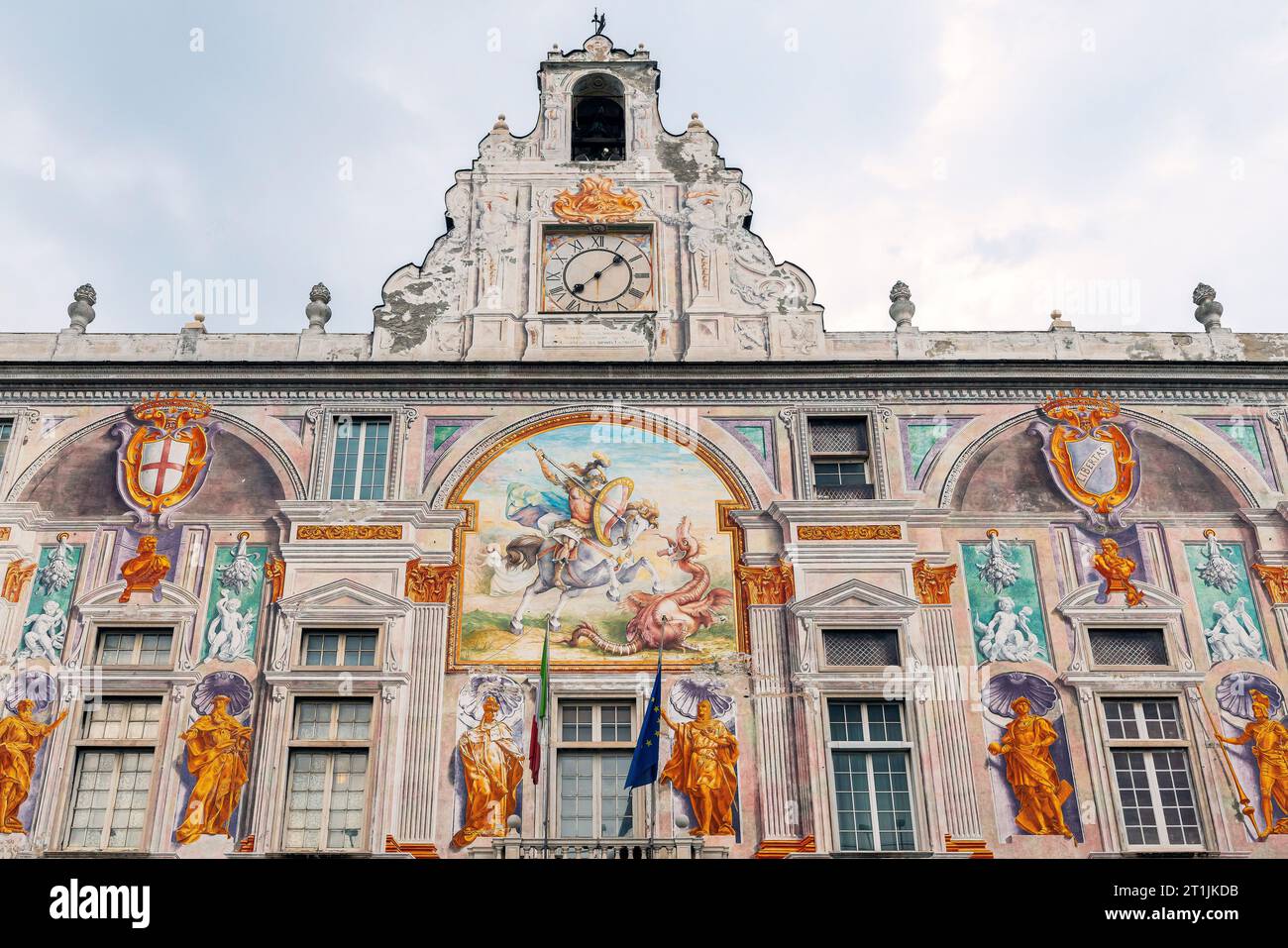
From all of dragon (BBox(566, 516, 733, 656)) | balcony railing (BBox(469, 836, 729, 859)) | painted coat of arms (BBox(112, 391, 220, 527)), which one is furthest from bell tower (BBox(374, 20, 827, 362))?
balcony railing (BBox(469, 836, 729, 859))

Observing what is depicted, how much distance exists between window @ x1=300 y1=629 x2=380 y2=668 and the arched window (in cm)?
1014

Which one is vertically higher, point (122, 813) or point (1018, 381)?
point (1018, 381)

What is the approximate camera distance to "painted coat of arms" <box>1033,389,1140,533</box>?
902 inches

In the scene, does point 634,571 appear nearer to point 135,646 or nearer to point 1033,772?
point 1033,772

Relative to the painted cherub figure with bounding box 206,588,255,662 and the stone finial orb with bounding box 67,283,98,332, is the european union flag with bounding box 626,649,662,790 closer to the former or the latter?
the painted cherub figure with bounding box 206,588,255,662

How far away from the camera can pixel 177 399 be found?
78.1 ft

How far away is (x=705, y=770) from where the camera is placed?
2052 centimetres

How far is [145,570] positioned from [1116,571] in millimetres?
14572

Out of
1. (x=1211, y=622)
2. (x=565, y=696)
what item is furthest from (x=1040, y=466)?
(x=565, y=696)

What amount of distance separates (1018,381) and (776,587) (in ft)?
18.3

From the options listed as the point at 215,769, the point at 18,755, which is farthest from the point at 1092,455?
the point at 18,755
